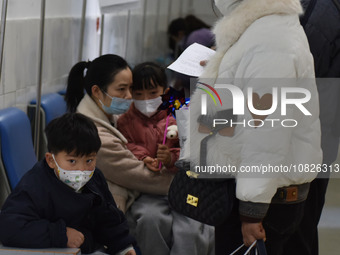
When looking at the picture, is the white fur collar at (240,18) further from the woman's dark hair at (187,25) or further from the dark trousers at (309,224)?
the woman's dark hair at (187,25)

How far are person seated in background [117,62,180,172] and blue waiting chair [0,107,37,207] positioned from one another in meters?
0.51

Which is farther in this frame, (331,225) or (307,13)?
(331,225)

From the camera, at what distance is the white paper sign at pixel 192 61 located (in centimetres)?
255

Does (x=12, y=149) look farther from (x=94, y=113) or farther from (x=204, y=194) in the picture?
(x=204, y=194)

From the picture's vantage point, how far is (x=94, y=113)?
3.14 metres

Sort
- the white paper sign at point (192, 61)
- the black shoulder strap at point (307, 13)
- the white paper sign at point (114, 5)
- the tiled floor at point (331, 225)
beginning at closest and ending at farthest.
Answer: the black shoulder strap at point (307, 13) < the white paper sign at point (192, 61) < the white paper sign at point (114, 5) < the tiled floor at point (331, 225)

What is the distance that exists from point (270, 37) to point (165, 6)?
7.60 m

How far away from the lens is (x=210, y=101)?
2.12 metres

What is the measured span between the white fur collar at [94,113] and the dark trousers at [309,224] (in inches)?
40.8

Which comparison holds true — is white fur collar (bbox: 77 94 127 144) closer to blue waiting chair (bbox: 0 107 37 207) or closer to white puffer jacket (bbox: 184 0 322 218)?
blue waiting chair (bbox: 0 107 37 207)

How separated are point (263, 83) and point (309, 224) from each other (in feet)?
2.46

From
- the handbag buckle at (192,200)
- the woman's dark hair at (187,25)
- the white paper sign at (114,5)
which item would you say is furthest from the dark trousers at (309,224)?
the woman's dark hair at (187,25)

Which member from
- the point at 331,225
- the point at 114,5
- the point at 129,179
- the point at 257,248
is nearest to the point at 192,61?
the point at 129,179

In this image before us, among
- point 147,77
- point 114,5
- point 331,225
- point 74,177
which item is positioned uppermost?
point 114,5
